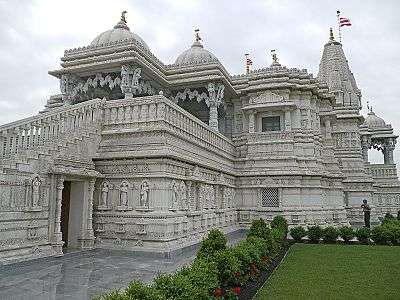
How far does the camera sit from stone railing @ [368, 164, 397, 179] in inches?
1650

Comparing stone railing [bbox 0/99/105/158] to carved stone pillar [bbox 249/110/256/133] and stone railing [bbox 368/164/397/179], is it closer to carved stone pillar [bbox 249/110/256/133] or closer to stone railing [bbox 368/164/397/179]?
carved stone pillar [bbox 249/110/256/133]

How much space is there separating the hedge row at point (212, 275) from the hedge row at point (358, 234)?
617cm

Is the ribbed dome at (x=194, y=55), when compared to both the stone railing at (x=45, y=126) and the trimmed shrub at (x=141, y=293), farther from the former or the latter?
the trimmed shrub at (x=141, y=293)

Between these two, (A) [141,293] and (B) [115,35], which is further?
(B) [115,35]

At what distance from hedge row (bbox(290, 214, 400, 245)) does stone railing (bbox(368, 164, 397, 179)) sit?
25316 millimetres

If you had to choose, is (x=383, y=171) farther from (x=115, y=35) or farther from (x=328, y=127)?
(x=115, y=35)

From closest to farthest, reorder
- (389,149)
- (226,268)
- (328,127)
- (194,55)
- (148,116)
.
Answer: (226,268) < (148,116) < (194,55) < (328,127) < (389,149)

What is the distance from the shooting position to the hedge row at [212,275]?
18.1 feet

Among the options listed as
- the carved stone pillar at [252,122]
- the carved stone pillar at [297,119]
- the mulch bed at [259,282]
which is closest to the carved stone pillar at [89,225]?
the mulch bed at [259,282]

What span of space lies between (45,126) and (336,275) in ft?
33.2

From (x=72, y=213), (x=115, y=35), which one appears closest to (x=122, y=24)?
(x=115, y=35)

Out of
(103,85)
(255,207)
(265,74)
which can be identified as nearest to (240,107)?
(265,74)

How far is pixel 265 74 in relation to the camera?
25.4m

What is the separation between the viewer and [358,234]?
18.6 metres
